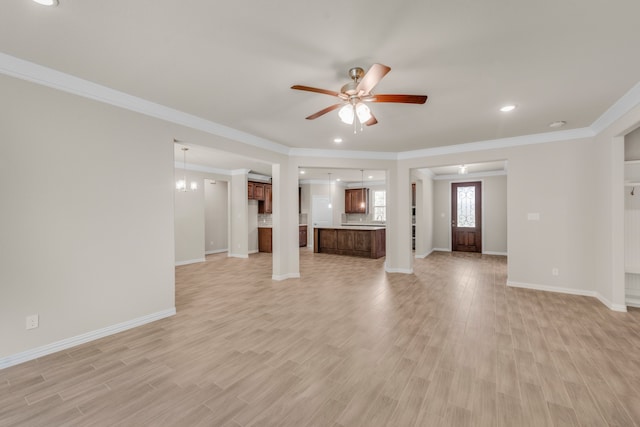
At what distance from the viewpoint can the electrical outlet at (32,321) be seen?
247 cm

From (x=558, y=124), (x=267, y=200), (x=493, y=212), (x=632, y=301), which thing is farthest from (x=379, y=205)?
(x=632, y=301)

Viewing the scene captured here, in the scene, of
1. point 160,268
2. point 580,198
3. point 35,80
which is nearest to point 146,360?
point 160,268

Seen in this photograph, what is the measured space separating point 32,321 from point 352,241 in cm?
694

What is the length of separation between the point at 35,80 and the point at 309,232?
8667 mm

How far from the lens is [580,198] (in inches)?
171

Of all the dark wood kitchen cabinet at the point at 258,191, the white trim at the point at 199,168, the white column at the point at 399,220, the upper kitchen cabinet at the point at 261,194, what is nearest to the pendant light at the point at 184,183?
the white trim at the point at 199,168

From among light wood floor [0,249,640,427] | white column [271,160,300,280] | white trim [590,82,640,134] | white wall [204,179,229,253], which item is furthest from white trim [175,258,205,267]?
white trim [590,82,640,134]

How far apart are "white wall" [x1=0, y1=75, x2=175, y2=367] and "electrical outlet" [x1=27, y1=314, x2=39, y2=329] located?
4 centimetres

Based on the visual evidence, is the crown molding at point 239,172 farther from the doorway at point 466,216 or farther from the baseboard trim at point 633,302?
the baseboard trim at point 633,302

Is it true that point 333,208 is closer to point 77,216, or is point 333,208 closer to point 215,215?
point 215,215

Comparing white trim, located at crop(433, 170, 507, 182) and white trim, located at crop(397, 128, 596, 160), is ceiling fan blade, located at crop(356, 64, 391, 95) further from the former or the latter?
white trim, located at crop(433, 170, 507, 182)

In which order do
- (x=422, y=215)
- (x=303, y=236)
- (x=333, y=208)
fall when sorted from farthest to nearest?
(x=333, y=208), (x=303, y=236), (x=422, y=215)

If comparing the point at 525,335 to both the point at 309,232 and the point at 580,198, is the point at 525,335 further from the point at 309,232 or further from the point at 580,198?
the point at 309,232

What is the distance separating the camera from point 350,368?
7.68ft
